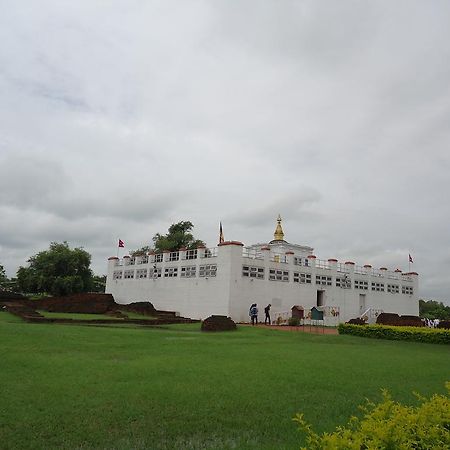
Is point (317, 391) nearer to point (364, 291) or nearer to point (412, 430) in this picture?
point (412, 430)

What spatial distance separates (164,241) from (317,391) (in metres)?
38.6

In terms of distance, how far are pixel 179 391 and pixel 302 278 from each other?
2519 cm

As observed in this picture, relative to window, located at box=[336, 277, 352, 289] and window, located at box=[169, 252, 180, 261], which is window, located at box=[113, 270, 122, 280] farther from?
window, located at box=[336, 277, 352, 289]

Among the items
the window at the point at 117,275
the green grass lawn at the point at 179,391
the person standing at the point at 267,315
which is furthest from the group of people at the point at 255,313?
the window at the point at 117,275

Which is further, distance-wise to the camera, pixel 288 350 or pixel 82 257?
pixel 82 257

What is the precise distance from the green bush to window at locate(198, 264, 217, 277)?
24.9 metres

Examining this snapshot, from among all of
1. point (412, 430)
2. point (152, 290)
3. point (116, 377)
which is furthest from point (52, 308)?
point (412, 430)

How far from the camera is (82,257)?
44094 millimetres

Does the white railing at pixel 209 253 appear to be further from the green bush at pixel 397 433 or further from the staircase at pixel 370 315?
the green bush at pixel 397 433

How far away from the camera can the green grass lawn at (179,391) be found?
5.37 meters

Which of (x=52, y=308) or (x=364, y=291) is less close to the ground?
(x=364, y=291)

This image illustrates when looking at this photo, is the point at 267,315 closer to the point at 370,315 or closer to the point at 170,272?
the point at 170,272

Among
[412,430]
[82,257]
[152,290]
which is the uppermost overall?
[82,257]

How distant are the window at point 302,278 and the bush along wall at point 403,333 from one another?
9654 mm
